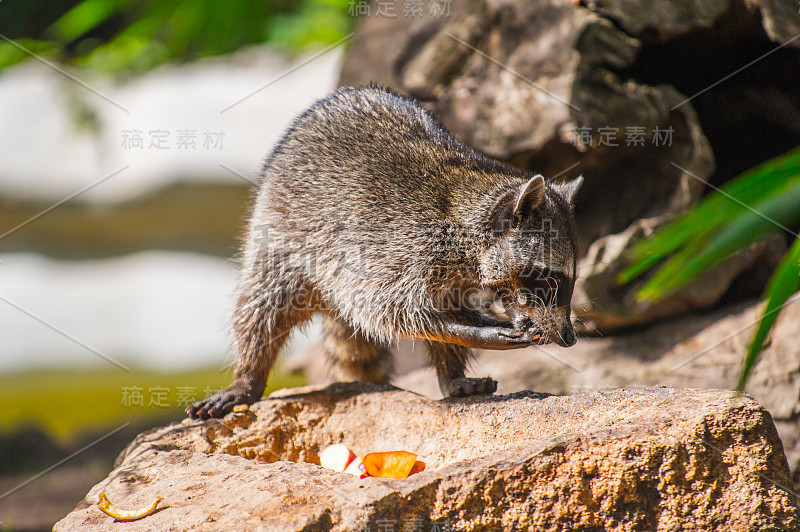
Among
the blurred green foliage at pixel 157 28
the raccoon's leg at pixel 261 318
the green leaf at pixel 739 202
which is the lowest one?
the raccoon's leg at pixel 261 318

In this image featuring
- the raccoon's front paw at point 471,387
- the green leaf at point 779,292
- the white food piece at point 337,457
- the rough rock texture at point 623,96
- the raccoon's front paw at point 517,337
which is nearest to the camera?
the green leaf at point 779,292

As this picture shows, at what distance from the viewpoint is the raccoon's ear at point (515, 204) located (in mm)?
3748

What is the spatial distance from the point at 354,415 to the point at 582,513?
151cm

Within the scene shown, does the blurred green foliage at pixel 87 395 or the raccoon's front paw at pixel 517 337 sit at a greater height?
the raccoon's front paw at pixel 517 337

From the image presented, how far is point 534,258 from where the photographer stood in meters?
3.83

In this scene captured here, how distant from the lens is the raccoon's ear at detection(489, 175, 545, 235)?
12.3 feet

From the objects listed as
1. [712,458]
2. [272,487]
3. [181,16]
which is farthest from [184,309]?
[712,458]

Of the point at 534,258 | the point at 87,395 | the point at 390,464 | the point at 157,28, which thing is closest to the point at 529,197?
the point at 534,258

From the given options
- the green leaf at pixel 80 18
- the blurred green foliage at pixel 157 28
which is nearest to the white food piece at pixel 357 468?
the blurred green foliage at pixel 157 28

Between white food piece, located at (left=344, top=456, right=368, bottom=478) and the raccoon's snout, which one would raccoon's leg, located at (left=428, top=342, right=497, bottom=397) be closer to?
the raccoon's snout

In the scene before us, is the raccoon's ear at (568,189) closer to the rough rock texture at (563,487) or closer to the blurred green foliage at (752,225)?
the rough rock texture at (563,487)

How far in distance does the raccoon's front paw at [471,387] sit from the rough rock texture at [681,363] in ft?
4.74

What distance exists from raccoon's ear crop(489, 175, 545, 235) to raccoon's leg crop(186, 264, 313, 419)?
1263mm

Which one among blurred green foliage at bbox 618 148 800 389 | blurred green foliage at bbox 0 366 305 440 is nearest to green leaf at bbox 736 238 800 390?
blurred green foliage at bbox 618 148 800 389
